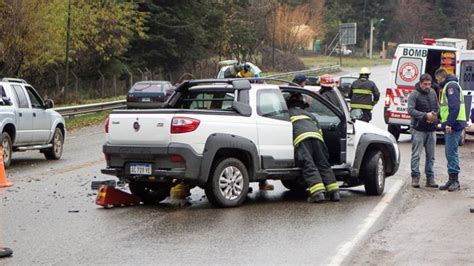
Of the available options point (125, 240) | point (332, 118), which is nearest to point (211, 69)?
point (332, 118)

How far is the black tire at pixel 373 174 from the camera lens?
42.8 ft

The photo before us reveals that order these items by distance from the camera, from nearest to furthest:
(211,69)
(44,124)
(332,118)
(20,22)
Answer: (332,118), (44,124), (20,22), (211,69)

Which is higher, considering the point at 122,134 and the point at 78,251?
the point at 122,134

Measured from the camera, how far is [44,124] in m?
19.1

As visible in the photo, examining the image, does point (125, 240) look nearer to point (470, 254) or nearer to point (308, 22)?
point (470, 254)

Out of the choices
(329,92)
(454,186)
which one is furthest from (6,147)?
(454,186)

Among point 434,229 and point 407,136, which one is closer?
point 434,229

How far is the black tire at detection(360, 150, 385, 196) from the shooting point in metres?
13.0

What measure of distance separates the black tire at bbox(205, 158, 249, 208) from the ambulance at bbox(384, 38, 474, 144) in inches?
484

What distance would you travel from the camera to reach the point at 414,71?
23422mm

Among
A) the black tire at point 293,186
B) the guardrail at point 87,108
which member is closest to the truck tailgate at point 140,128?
the black tire at point 293,186

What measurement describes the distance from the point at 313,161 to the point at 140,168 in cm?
253

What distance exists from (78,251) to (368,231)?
348 centimetres

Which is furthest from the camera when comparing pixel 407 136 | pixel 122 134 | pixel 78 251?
pixel 407 136
